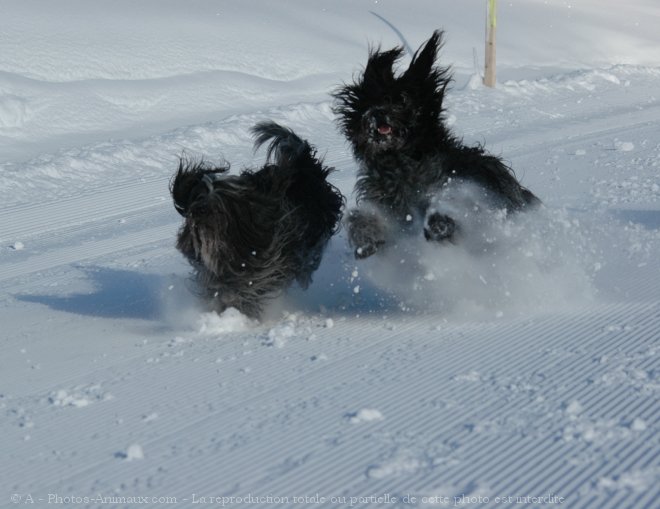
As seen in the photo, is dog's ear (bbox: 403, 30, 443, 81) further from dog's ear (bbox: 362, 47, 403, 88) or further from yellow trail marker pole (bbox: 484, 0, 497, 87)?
yellow trail marker pole (bbox: 484, 0, 497, 87)

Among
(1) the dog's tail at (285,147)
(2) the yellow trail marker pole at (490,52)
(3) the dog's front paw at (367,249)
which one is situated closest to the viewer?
(3) the dog's front paw at (367,249)

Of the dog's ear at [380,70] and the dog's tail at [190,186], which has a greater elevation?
the dog's ear at [380,70]

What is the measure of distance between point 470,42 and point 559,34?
3.70 m

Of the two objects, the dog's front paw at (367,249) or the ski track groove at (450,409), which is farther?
the dog's front paw at (367,249)

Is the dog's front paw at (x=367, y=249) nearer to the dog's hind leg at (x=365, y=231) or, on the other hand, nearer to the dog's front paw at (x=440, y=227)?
the dog's hind leg at (x=365, y=231)

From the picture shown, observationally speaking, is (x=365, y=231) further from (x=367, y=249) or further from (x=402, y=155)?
(x=402, y=155)

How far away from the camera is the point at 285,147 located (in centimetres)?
557

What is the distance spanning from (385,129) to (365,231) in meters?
0.57

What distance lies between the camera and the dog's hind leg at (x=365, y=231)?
520cm

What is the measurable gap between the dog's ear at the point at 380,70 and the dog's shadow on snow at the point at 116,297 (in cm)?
176

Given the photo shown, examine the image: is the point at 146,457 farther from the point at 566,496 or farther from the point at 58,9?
the point at 58,9

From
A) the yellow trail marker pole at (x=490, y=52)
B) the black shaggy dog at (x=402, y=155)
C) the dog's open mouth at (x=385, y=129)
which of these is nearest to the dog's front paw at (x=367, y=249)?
the black shaggy dog at (x=402, y=155)

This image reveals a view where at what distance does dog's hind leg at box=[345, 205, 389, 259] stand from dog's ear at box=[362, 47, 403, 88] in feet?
2.30

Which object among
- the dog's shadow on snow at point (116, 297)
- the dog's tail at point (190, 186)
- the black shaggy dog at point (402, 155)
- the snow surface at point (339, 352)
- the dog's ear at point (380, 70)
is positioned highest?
the dog's ear at point (380, 70)
